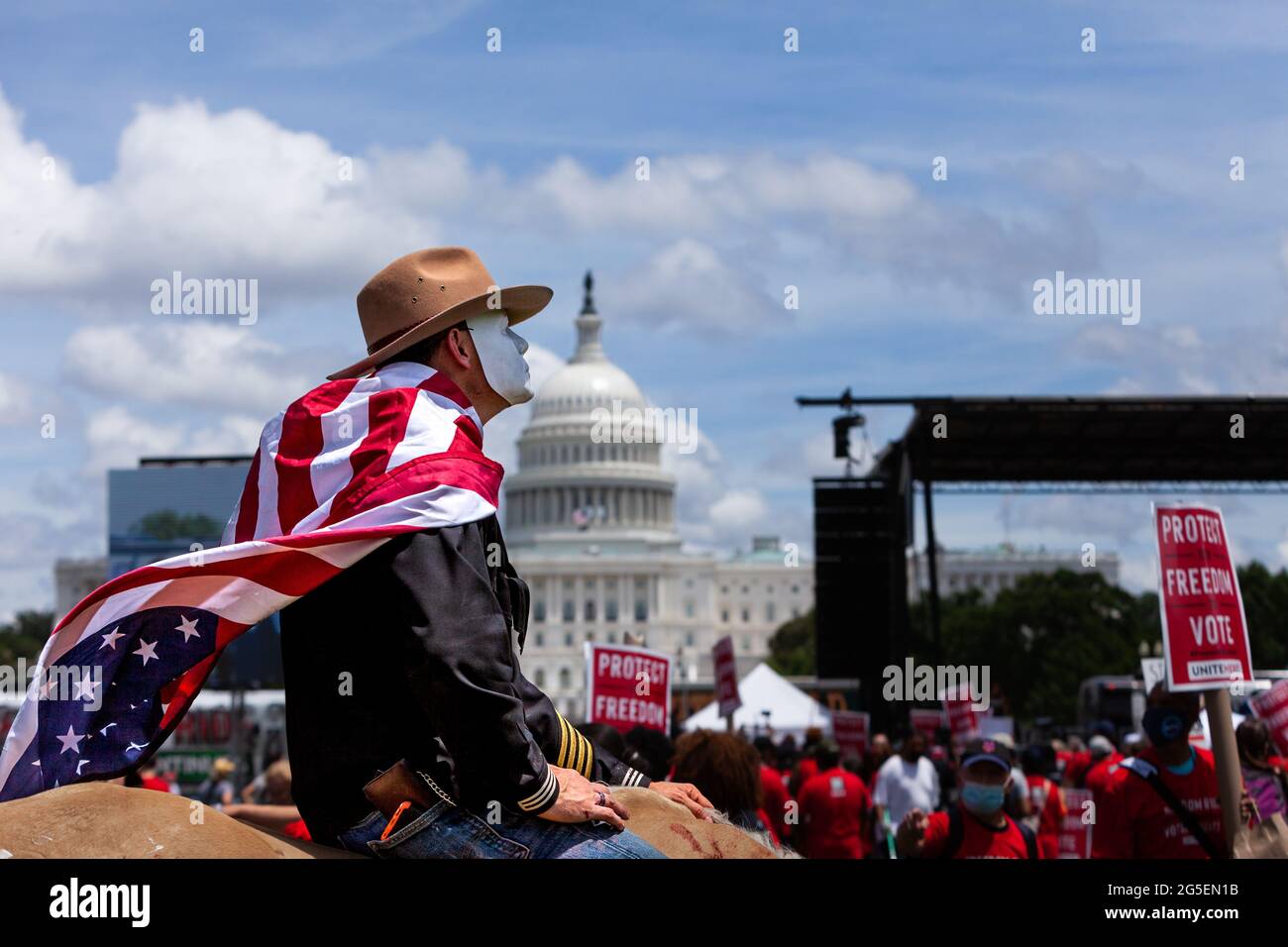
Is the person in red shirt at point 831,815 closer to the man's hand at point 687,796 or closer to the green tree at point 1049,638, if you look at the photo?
the man's hand at point 687,796

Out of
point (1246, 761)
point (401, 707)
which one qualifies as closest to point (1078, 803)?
point (1246, 761)

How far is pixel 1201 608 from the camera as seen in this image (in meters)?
6.31

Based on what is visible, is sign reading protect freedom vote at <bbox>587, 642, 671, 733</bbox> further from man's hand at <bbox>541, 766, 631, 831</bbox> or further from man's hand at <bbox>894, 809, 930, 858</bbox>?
man's hand at <bbox>541, 766, 631, 831</bbox>

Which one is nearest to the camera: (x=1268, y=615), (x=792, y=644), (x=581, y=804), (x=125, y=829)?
(x=125, y=829)

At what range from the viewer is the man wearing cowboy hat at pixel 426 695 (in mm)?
2787

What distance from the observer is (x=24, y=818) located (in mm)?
2662

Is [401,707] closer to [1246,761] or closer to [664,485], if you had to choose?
[1246,761]

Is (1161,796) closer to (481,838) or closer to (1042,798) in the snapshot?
(481,838)

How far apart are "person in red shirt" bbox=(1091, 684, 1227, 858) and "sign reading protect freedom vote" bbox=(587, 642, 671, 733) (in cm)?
566

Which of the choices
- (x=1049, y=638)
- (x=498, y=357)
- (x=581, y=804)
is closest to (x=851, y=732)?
(x=498, y=357)

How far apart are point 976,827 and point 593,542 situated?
135 meters

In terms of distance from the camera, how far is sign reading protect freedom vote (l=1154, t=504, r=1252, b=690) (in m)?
Result: 6.15

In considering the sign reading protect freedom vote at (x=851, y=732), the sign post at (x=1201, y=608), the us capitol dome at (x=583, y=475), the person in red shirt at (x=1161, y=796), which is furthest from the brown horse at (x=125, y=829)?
the us capitol dome at (x=583, y=475)
